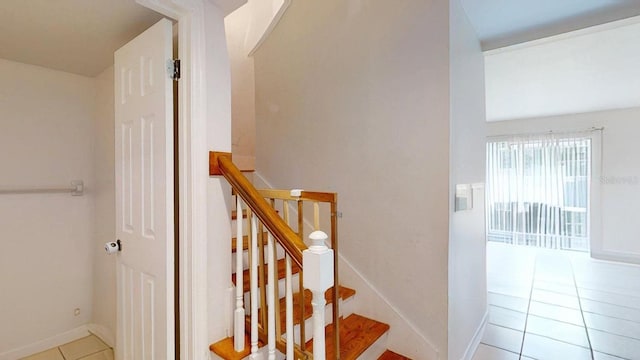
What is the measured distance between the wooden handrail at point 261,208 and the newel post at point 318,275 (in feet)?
0.23

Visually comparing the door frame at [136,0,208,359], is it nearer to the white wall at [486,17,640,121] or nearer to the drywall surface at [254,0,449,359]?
the drywall surface at [254,0,449,359]

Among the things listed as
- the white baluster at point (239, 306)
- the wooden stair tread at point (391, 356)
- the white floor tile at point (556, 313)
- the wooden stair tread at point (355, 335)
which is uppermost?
the white baluster at point (239, 306)

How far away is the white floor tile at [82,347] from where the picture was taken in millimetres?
2133

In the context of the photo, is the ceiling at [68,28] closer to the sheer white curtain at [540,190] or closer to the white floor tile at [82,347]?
the white floor tile at [82,347]

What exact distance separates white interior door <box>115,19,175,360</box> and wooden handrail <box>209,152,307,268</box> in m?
0.23

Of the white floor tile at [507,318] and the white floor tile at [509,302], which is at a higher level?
the white floor tile at [507,318]

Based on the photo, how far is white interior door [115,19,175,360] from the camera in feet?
4.38

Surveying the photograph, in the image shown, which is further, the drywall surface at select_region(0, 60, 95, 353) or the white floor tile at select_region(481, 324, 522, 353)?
the white floor tile at select_region(481, 324, 522, 353)

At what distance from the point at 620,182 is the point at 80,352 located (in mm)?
7017

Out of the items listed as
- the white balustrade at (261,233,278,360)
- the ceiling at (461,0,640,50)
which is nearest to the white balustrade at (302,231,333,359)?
the white balustrade at (261,233,278,360)

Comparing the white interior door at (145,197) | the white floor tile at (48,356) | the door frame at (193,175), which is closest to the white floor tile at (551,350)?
the door frame at (193,175)

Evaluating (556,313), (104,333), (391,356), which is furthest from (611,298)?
(104,333)

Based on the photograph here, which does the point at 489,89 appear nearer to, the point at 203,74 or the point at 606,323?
the point at 606,323

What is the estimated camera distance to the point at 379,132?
2.00m
